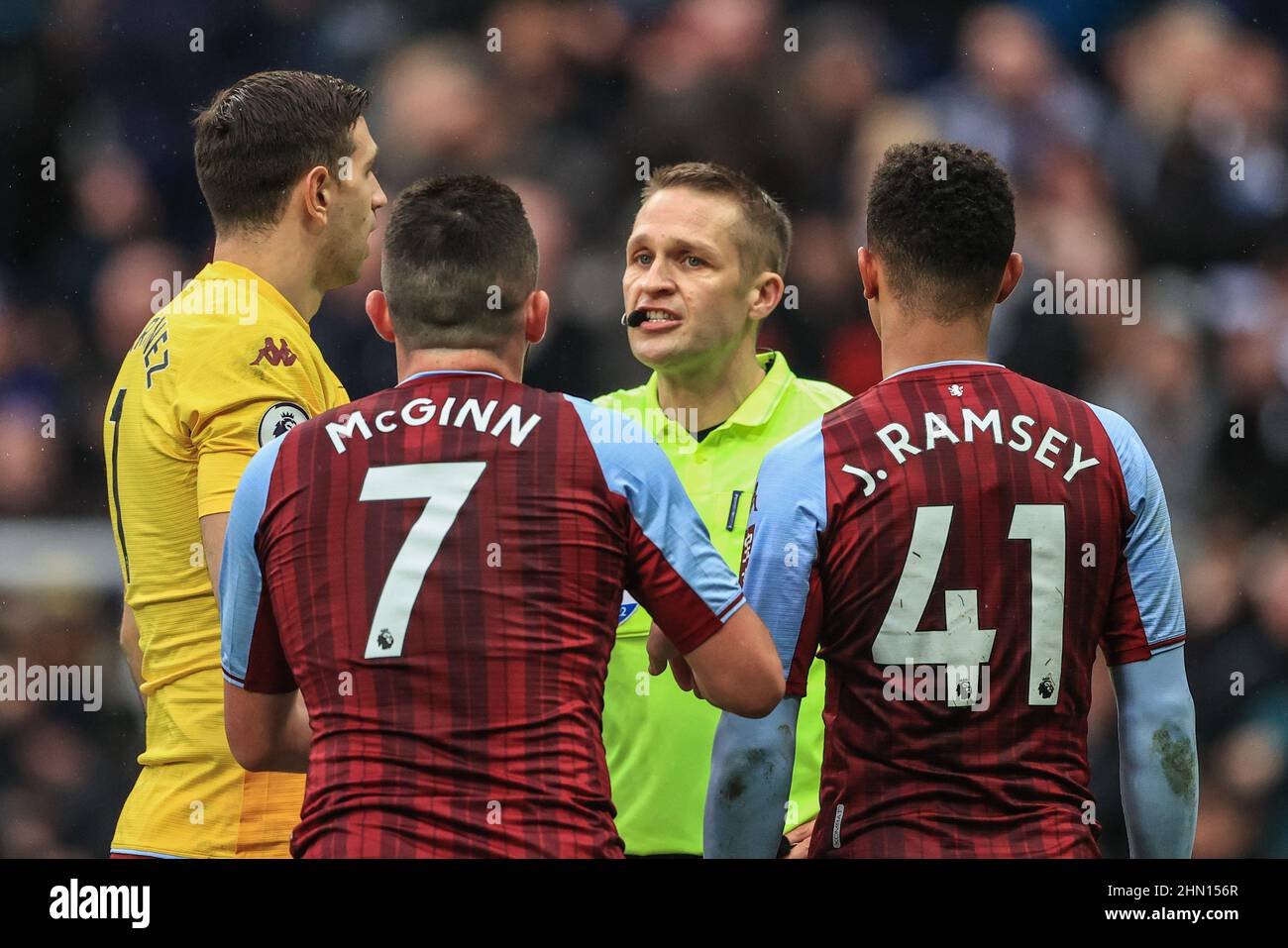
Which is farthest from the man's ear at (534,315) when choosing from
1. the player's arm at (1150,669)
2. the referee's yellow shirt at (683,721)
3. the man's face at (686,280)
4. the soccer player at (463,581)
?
the man's face at (686,280)

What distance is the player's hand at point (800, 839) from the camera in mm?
3305

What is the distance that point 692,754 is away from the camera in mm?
3557

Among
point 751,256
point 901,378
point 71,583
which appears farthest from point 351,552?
point 71,583

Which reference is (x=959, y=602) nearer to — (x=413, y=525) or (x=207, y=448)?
(x=413, y=525)

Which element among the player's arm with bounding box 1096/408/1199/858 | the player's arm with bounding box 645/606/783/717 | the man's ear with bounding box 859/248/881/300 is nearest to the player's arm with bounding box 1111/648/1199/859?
the player's arm with bounding box 1096/408/1199/858

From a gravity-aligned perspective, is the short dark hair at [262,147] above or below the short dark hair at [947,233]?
above

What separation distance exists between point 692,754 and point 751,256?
131 cm

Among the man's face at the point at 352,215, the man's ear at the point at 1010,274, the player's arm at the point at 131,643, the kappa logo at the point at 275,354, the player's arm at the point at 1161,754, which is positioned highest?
the man's face at the point at 352,215

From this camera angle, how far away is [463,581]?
2.22m

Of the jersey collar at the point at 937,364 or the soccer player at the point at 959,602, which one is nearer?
the soccer player at the point at 959,602

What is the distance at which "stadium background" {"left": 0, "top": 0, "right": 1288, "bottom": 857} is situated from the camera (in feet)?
18.4

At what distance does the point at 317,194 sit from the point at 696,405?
1.16 m

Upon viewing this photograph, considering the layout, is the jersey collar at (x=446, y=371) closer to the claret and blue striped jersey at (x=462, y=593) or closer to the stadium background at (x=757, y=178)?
→ the claret and blue striped jersey at (x=462, y=593)

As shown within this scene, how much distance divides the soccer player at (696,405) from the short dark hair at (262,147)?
984mm
